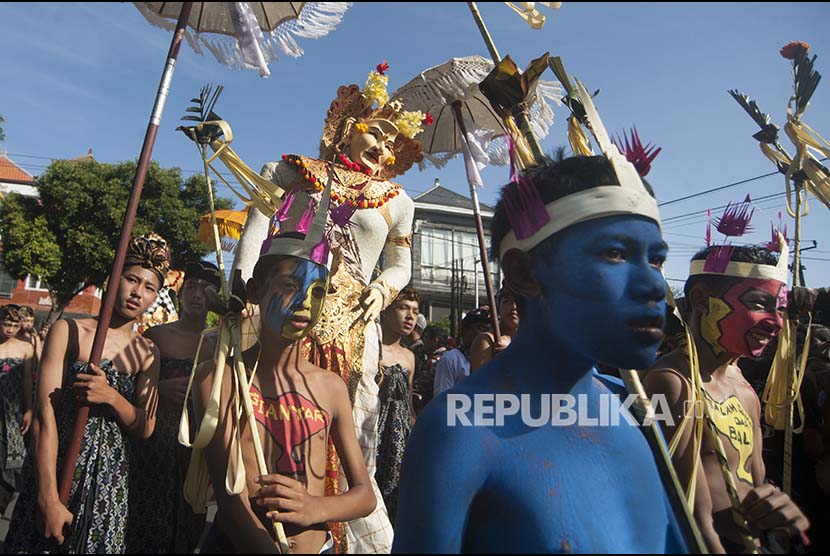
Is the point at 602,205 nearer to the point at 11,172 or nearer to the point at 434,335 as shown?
the point at 434,335

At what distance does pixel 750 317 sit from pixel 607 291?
159 centimetres

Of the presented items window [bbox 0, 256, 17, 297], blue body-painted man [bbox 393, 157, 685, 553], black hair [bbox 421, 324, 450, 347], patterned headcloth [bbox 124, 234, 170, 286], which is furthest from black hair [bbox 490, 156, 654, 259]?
window [bbox 0, 256, 17, 297]

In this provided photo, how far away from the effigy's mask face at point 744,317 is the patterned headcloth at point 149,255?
2.62m

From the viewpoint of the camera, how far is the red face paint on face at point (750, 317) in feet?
8.84

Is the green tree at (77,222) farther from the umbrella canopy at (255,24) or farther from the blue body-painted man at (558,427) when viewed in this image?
the blue body-painted man at (558,427)

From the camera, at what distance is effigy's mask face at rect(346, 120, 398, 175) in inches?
145

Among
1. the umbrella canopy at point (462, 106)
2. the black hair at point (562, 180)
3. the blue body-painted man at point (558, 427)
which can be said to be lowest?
the blue body-painted man at point (558, 427)

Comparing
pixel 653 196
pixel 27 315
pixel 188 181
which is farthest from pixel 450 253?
pixel 653 196

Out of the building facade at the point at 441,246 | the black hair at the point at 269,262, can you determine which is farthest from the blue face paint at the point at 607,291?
the building facade at the point at 441,246

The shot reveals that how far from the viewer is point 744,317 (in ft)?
8.86

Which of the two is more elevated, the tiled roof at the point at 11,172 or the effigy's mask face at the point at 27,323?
the tiled roof at the point at 11,172

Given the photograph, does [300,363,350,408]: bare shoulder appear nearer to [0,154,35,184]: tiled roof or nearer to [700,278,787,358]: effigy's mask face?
[700,278,787,358]: effigy's mask face

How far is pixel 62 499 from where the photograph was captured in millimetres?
2539

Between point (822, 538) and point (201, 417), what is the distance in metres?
3.47
